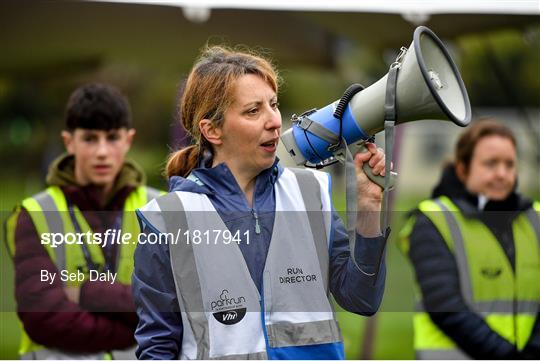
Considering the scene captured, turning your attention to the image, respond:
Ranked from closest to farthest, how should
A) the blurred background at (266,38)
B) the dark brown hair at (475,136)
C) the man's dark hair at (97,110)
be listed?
1. the man's dark hair at (97,110)
2. the dark brown hair at (475,136)
3. the blurred background at (266,38)


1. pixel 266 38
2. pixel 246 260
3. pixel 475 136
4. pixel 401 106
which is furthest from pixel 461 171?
pixel 266 38

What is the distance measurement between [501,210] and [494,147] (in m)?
0.34

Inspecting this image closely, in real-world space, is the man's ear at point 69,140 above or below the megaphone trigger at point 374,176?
above

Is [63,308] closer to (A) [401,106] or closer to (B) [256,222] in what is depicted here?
(B) [256,222]

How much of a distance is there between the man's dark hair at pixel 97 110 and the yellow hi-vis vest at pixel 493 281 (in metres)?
1.37

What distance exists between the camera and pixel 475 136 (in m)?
4.18

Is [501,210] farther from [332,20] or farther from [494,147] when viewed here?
[332,20]

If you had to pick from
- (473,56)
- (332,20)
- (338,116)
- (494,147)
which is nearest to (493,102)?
(473,56)

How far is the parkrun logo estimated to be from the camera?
249cm

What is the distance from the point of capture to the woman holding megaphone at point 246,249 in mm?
2473

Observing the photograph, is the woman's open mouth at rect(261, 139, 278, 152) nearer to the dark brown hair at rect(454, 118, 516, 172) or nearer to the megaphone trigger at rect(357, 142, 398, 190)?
the megaphone trigger at rect(357, 142, 398, 190)

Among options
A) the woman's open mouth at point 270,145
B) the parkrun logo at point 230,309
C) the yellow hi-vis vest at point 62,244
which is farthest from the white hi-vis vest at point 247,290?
the yellow hi-vis vest at point 62,244

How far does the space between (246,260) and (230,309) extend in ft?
0.46

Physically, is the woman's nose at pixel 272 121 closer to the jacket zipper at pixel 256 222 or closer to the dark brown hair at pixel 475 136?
the jacket zipper at pixel 256 222
